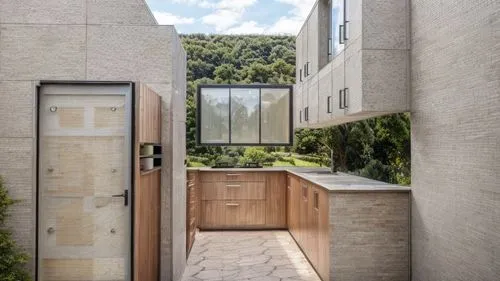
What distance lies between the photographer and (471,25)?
2.54 m

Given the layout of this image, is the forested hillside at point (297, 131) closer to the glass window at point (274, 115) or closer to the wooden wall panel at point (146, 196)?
the glass window at point (274, 115)

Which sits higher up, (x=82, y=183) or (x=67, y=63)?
(x=67, y=63)

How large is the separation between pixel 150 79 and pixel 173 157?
25.3 inches

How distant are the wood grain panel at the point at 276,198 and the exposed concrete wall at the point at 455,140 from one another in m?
3.01

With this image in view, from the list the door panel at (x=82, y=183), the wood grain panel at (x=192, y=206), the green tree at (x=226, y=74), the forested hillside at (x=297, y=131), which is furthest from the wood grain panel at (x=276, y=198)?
the green tree at (x=226, y=74)

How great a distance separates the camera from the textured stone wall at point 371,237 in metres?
3.51

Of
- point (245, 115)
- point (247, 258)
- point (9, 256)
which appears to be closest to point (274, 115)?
point (245, 115)

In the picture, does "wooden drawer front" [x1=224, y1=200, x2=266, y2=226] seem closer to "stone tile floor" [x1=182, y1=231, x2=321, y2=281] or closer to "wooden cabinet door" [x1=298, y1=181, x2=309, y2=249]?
"stone tile floor" [x1=182, y1=231, x2=321, y2=281]

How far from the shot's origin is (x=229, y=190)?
20.8 ft

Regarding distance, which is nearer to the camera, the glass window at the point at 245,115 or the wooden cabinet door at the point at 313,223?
the wooden cabinet door at the point at 313,223

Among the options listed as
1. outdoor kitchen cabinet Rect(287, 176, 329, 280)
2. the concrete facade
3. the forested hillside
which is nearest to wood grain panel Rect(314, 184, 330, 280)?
outdoor kitchen cabinet Rect(287, 176, 329, 280)

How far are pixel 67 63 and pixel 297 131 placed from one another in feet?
17.7

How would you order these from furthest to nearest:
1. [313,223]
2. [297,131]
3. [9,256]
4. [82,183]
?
[297,131]
[313,223]
[82,183]
[9,256]

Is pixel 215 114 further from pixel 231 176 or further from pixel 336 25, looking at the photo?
pixel 336 25
